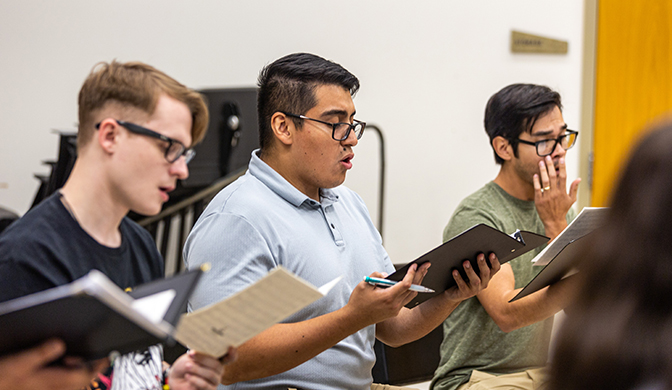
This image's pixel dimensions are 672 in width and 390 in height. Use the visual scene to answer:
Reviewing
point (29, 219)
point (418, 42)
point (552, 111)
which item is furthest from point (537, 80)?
point (29, 219)

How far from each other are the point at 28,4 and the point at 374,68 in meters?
1.89

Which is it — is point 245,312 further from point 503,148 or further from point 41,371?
point 503,148

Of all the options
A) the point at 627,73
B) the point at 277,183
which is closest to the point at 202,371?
the point at 277,183

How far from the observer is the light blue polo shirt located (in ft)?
4.61

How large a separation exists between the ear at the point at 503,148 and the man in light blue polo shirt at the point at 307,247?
688mm

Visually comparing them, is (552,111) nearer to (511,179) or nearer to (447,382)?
(511,179)

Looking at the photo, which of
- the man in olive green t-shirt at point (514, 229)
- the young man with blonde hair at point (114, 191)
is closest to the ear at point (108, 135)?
the young man with blonde hair at point (114, 191)

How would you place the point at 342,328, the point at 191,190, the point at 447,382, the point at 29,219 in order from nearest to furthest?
the point at 29,219 < the point at 342,328 < the point at 447,382 < the point at 191,190

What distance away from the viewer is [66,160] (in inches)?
98.1

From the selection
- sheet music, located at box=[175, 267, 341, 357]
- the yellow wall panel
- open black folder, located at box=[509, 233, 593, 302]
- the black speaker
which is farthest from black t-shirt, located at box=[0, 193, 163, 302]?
the yellow wall panel

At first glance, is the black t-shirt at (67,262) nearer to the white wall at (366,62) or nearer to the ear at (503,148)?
the ear at (503,148)

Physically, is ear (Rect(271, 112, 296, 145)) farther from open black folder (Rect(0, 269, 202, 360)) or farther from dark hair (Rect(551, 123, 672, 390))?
dark hair (Rect(551, 123, 672, 390))

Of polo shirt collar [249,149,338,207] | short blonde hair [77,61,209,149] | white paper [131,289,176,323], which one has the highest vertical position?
short blonde hair [77,61,209,149]

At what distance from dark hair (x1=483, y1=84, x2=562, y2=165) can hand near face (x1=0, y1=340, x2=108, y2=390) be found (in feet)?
5.68
